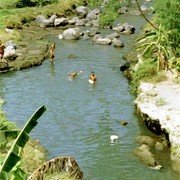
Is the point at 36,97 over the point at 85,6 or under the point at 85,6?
over

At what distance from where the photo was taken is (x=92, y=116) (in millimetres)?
30016

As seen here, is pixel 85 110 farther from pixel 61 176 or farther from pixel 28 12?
pixel 28 12

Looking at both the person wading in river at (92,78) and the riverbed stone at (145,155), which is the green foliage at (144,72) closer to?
the person wading in river at (92,78)

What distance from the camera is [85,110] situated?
30938 mm

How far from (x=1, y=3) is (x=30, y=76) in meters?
26.7

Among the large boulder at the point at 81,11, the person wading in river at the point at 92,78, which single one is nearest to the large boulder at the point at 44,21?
the large boulder at the point at 81,11

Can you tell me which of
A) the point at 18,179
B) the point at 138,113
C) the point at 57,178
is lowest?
the point at 138,113

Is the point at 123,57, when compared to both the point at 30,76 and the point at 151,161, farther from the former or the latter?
the point at 151,161

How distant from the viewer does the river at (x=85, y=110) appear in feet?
78.8

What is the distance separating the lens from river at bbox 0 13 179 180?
2403cm

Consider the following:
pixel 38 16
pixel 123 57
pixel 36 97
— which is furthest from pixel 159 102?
pixel 38 16

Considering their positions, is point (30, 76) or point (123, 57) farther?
point (123, 57)

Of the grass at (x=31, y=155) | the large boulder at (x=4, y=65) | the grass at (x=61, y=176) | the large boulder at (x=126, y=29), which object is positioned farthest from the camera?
the large boulder at (x=126, y=29)

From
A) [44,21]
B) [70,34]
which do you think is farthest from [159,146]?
[44,21]
